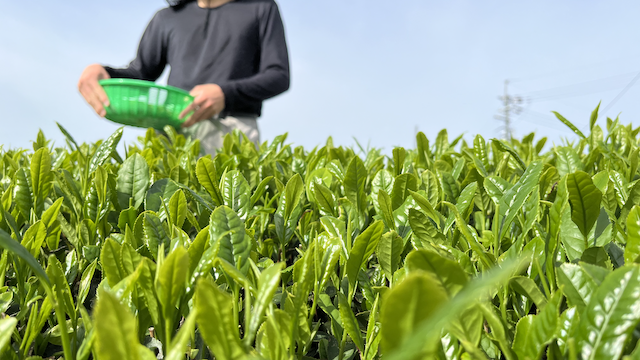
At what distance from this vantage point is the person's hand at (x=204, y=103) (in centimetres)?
372

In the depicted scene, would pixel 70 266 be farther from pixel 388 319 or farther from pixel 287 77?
pixel 287 77

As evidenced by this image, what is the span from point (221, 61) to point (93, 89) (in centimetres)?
127

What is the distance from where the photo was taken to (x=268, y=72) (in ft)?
14.2

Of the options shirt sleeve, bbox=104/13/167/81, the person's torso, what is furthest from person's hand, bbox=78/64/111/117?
the person's torso

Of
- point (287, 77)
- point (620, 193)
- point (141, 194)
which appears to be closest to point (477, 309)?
point (620, 193)

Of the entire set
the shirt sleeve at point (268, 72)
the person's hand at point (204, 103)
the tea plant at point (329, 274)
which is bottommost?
the tea plant at point (329, 274)

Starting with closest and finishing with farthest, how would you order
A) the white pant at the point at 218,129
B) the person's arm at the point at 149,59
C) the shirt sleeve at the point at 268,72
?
1. the shirt sleeve at the point at 268,72
2. the white pant at the point at 218,129
3. the person's arm at the point at 149,59

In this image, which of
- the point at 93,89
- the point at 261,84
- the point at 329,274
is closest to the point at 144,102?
the point at 93,89

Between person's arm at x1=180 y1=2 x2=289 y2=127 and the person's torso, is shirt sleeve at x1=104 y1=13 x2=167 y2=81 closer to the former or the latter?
the person's torso

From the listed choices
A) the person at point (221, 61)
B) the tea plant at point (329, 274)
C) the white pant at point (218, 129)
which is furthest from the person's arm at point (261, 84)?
the tea plant at point (329, 274)

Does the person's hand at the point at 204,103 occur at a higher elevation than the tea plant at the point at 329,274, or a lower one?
higher

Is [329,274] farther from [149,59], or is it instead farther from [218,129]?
[149,59]

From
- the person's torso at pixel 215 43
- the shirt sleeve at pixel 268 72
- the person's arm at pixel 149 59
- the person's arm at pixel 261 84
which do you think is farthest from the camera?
the person's arm at pixel 149 59

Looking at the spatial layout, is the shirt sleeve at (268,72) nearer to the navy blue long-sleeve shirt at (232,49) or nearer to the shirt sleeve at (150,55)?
the navy blue long-sleeve shirt at (232,49)
